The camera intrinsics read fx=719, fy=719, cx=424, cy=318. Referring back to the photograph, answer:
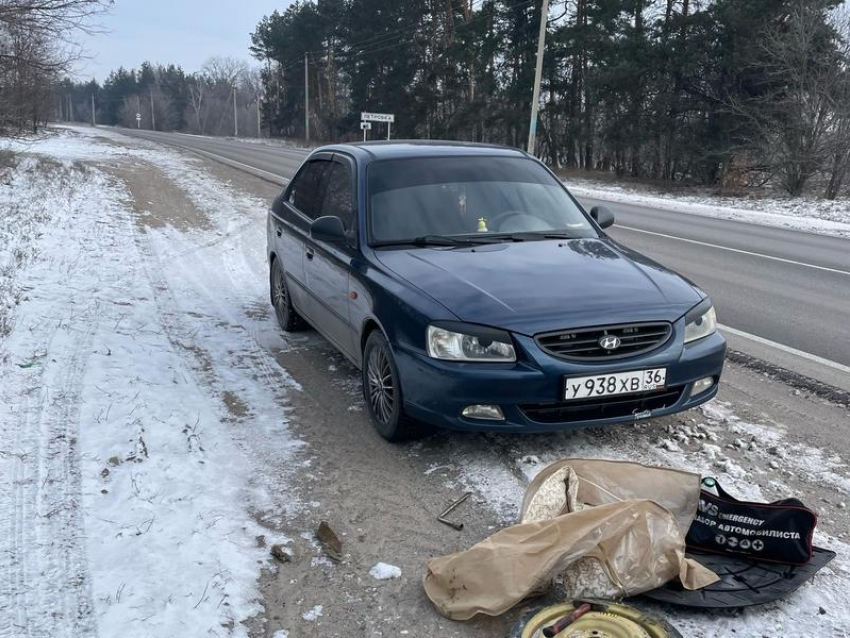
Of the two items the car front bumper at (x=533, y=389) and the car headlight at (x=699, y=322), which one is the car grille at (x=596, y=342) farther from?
the car headlight at (x=699, y=322)

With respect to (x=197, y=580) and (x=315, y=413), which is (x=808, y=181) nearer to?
(x=315, y=413)

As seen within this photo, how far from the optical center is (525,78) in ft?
125

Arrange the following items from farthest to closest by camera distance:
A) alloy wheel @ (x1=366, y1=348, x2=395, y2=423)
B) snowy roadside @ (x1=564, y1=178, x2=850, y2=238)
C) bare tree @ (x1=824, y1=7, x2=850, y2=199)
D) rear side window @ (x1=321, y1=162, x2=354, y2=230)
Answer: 1. bare tree @ (x1=824, y1=7, x2=850, y2=199)
2. snowy roadside @ (x1=564, y1=178, x2=850, y2=238)
3. rear side window @ (x1=321, y1=162, x2=354, y2=230)
4. alloy wheel @ (x1=366, y1=348, x2=395, y2=423)

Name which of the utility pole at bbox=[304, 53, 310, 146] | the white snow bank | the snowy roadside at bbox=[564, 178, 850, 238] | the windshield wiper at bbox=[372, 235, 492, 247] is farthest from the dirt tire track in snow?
the utility pole at bbox=[304, 53, 310, 146]

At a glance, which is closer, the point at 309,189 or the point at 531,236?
the point at 531,236

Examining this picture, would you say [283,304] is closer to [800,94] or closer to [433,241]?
[433,241]

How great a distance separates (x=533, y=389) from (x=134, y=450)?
227 cm

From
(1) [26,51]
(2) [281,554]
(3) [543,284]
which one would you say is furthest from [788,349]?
(1) [26,51]

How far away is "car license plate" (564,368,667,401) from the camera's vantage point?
3.65m

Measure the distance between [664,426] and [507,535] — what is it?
195cm

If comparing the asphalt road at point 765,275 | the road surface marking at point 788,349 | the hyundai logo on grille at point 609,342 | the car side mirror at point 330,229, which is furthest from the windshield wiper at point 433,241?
the road surface marking at point 788,349

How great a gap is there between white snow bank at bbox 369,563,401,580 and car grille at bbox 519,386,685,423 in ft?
3.49

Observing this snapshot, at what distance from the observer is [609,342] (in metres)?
3.73

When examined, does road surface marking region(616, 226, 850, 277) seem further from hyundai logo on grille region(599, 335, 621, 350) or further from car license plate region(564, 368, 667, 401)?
hyundai logo on grille region(599, 335, 621, 350)
